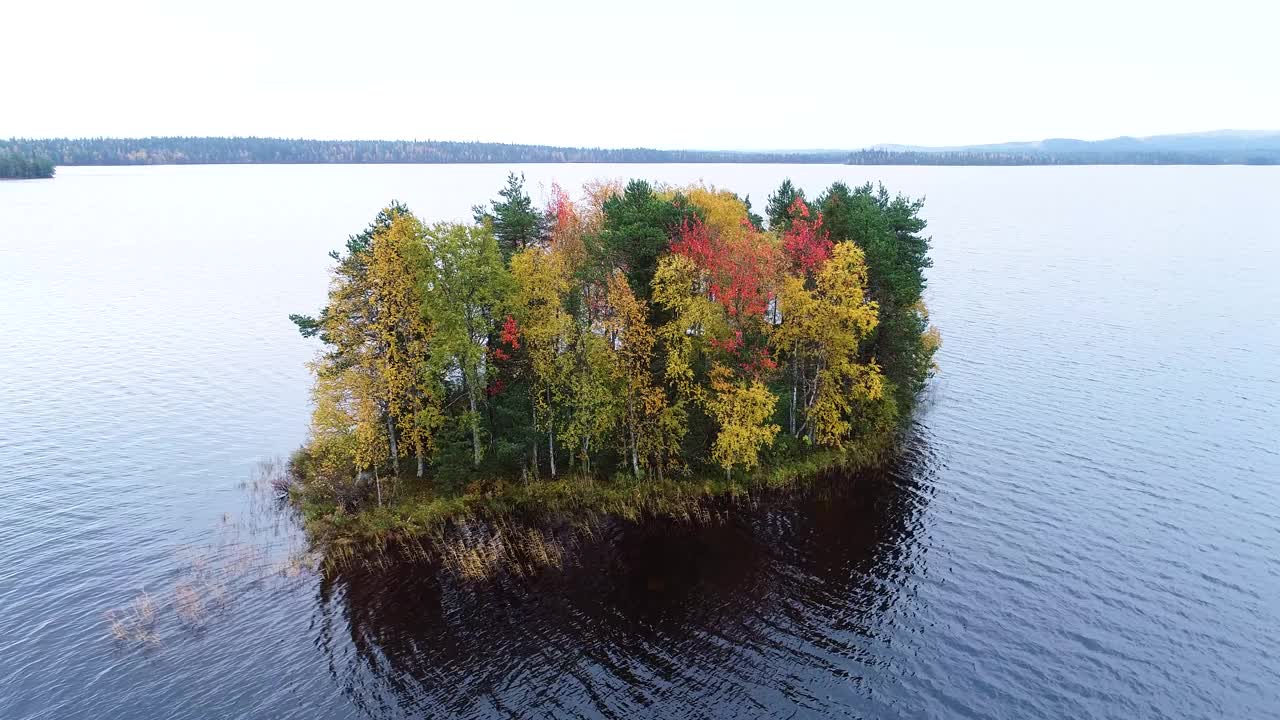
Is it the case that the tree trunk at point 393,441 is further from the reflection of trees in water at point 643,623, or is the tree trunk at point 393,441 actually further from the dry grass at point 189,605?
the dry grass at point 189,605

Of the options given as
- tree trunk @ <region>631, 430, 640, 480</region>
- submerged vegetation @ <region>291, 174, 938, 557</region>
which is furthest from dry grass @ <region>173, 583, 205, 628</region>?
tree trunk @ <region>631, 430, 640, 480</region>

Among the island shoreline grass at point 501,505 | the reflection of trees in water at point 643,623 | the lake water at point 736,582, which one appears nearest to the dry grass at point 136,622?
the lake water at point 736,582

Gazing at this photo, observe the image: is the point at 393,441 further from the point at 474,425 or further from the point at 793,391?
the point at 793,391

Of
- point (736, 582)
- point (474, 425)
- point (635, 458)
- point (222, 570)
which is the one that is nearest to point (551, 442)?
point (474, 425)

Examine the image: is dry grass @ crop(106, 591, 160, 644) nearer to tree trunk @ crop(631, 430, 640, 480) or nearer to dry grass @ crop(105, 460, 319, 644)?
dry grass @ crop(105, 460, 319, 644)

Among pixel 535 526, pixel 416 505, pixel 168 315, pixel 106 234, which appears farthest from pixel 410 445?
pixel 106 234

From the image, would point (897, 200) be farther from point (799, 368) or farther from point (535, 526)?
point (535, 526)
